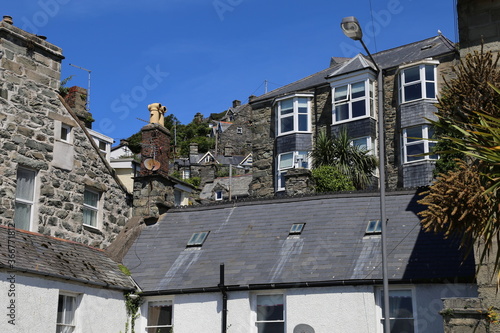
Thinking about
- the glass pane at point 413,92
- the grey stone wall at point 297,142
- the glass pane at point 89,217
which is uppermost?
the glass pane at point 413,92

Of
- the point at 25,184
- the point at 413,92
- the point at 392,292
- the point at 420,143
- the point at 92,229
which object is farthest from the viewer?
the point at 413,92

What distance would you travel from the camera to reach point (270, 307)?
1981 centimetres

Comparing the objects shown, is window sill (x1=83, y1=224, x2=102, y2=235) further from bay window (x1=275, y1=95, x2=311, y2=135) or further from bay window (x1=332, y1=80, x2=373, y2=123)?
bay window (x1=275, y1=95, x2=311, y2=135)

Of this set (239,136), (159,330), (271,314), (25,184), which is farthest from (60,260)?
(239,136)

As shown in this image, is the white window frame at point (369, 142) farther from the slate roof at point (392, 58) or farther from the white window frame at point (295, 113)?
the slate roof at point (392, 58)

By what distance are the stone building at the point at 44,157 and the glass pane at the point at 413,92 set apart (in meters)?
20.4

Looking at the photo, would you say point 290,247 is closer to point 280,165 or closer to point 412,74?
point 412,74

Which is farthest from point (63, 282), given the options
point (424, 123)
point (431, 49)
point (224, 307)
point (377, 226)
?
point (431, 49)

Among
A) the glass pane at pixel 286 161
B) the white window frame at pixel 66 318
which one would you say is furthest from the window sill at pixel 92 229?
the glass pane at pixel 286 161

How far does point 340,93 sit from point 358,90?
1043mm

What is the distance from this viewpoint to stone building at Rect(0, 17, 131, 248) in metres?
20.2

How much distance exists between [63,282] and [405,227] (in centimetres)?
871

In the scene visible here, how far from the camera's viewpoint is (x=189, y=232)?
22.8 meters

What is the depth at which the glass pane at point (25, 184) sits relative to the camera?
20359 mm
